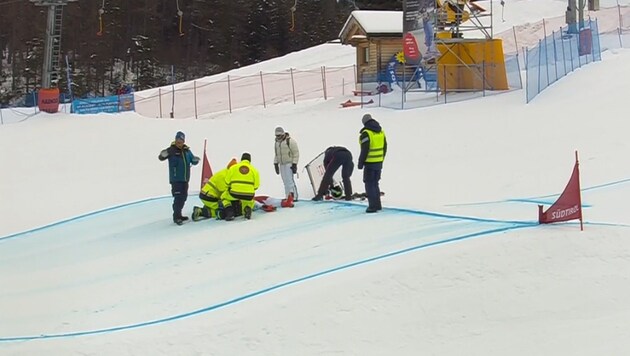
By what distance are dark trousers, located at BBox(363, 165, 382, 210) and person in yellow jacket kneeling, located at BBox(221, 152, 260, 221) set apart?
1.83 metres

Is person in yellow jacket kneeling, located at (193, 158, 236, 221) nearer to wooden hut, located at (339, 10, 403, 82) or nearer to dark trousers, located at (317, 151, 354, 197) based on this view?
dark trousers, located at (317, 151, 354, 197)

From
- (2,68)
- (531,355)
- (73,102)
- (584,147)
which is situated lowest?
(531,355)

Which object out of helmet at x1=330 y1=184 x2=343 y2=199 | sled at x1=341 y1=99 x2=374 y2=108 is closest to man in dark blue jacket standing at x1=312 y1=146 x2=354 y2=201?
helmet at x1=330 y1=184 x2=343 y2=199

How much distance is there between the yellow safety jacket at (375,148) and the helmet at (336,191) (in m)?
2.11

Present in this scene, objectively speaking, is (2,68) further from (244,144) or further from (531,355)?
(531,355)

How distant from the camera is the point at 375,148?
39.8 ft

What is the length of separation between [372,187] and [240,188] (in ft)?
6.82

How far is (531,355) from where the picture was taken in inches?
253

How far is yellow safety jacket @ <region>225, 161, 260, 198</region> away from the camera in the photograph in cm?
1267

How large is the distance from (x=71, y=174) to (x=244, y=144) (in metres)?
4.72

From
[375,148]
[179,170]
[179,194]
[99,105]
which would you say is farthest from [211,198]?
[99,105]

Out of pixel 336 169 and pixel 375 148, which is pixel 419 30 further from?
pixel 375 148

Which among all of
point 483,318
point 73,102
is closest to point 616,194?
point 483,318

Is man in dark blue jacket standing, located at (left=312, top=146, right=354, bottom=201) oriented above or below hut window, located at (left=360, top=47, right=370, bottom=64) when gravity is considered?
below
